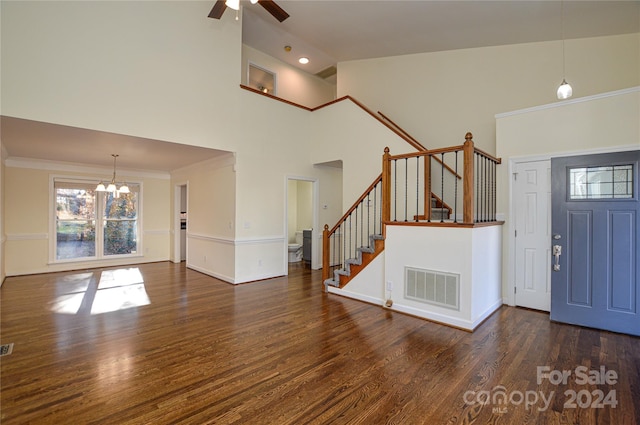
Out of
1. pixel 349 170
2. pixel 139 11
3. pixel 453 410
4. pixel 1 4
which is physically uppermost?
pixel 139 11

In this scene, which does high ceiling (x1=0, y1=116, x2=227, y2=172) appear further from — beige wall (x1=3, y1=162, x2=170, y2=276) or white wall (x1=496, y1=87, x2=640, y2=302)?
white wall (x1=496, y1=87, x2=640, y2=302)

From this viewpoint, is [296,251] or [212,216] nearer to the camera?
[212,216]

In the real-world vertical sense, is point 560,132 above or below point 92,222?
above

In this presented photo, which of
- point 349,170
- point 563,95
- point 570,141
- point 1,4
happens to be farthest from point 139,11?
point 570,141

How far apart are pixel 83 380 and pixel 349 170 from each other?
16.4 feet

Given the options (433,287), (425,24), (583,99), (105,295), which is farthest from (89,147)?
(583,99)

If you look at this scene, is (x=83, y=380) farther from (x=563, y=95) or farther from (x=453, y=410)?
(x=563, y=95)

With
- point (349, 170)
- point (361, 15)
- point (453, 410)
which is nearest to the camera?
point (453, 410)

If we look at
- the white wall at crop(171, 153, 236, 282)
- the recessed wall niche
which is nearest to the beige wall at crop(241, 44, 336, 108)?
the recessed wall niche

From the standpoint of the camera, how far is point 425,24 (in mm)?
5055

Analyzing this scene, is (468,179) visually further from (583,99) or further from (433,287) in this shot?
(583,99)

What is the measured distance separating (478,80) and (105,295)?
7507mm

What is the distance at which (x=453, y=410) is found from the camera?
2088mm

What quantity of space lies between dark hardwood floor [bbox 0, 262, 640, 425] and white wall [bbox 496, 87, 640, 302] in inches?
65.1
